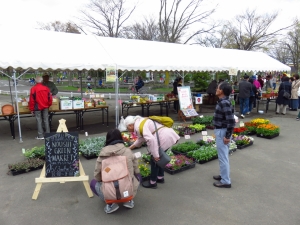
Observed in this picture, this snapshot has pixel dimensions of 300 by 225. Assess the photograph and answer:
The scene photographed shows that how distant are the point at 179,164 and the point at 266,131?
13.3 ft

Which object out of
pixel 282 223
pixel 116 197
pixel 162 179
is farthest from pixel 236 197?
pixel 116 197

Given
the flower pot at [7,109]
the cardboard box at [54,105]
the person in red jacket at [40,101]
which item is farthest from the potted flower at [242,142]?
the flower pot at [7,109]

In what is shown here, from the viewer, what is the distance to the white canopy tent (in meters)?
6.91

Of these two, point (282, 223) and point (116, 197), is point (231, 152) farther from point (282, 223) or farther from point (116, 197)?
point (116, 197)

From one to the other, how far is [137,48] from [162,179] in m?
6.43

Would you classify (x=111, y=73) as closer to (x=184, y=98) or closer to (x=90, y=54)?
(x=90, y=54)

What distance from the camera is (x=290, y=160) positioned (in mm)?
5898

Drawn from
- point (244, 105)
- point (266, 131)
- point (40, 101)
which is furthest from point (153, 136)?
point (244, 105)

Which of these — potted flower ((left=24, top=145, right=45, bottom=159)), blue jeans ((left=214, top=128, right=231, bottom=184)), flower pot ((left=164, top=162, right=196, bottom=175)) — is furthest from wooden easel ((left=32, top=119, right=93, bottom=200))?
blue jeans ((left=214, top=128, right=231, bottom=184))

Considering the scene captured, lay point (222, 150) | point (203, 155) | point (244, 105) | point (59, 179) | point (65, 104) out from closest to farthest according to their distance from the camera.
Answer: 1. point (59, 179)
2. point (222, 150)
3. point (203, 155)
4. point (65, 104)
5. point (244, 105)

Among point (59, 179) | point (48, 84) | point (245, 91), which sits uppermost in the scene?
point (48, 84)

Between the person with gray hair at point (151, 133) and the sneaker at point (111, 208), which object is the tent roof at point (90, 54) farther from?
the sneaker at point (111, 208)

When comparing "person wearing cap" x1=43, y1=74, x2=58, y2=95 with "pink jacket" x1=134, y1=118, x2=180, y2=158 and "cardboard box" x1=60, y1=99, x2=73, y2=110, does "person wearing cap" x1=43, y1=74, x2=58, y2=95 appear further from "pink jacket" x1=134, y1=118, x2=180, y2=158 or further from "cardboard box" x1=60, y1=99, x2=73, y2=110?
"pink jacket" x1=134, y1=118, x2=180, y2=158

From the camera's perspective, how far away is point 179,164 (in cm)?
517
